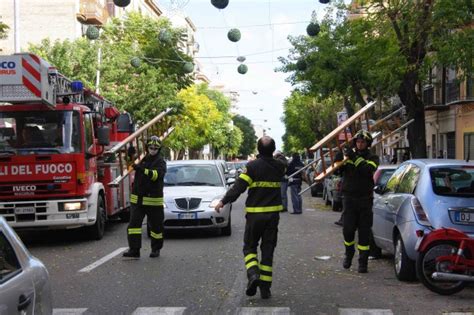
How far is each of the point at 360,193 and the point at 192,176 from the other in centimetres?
602

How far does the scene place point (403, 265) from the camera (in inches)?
333

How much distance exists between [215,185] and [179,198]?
139cm

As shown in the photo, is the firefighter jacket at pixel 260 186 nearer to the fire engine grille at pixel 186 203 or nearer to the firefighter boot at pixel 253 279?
the firefighter boot at pixel 253 279

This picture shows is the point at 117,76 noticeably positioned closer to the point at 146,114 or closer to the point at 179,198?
the point at 146,114

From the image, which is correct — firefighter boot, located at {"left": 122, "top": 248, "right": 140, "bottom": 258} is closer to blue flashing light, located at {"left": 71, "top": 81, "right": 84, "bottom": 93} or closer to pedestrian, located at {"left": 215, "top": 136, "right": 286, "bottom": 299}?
pedestrian, located at {"left": 215, "top": 136, "right": 286, "bottom": 299}

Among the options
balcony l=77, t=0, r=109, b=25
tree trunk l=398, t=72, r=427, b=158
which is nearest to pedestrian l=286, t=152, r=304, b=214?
tree trunk l=398, t=72, r=427, b=158

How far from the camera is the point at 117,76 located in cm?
3462

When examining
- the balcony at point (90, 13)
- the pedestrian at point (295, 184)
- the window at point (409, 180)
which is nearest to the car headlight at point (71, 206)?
the window at point (409, 180)

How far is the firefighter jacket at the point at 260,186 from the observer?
7.65m


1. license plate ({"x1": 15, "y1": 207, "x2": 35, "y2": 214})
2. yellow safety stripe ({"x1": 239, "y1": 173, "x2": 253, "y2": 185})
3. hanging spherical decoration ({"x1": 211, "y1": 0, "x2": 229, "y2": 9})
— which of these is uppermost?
hanging spherical decoration ({"x1": 211, "y1": 0, "x2": 229, "y2": 9})

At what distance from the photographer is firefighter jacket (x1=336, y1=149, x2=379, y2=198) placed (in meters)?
9.30

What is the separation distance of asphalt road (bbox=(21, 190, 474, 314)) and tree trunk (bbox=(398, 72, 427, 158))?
741cm

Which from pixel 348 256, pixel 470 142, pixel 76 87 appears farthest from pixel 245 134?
pixel 348 256

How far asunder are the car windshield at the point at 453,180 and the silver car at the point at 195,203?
5.57 meters
